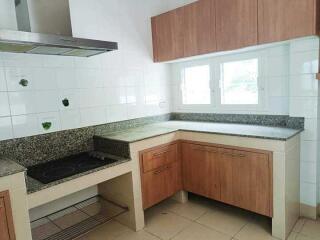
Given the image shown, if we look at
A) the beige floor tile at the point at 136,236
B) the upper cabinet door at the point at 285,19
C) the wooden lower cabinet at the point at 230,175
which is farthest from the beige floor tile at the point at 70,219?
the upper cabinet door at the point at 285,19

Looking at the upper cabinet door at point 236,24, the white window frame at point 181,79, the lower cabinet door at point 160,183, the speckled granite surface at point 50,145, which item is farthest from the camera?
the white window frame at point 181,79

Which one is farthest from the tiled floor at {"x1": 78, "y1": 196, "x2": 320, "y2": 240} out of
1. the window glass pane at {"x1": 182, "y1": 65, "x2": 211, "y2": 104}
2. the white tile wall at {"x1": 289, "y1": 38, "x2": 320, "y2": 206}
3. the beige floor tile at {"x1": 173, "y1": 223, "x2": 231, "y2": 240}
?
the window glass pane at {"x1": 182, "y1": 65, "x2": 211, "y2": 104}

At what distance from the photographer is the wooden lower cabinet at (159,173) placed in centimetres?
213

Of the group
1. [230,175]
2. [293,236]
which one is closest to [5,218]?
[230,175]

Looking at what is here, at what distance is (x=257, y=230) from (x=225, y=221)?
0.28 m

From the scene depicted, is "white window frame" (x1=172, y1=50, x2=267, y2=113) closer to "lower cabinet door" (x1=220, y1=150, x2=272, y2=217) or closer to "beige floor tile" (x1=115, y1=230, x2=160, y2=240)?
"lower cabinet door" (x1=220, y1=150, x2=272, y2=217)

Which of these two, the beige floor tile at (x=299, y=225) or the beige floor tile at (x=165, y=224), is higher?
the beige floor tile at (x=299, y=225)

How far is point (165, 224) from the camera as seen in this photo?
7.20 ft

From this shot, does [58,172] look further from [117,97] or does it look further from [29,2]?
[29,2]

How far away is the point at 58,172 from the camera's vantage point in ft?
5.69

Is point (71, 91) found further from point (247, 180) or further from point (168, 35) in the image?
point (247, 180)

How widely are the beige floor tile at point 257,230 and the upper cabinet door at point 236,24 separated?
1577 mm

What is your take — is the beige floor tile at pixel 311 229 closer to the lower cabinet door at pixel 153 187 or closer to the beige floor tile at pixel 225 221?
the beige floor tile at pixel 225 221

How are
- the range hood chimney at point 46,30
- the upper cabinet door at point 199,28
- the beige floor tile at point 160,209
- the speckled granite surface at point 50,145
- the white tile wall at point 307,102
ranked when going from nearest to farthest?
the range hood chimney at point 46,30
the speckled granite surface at point 50,145
the white tile wall at point 307,102
the upper cabinet door at point 199,28
the beige floor tile at point 160,209
